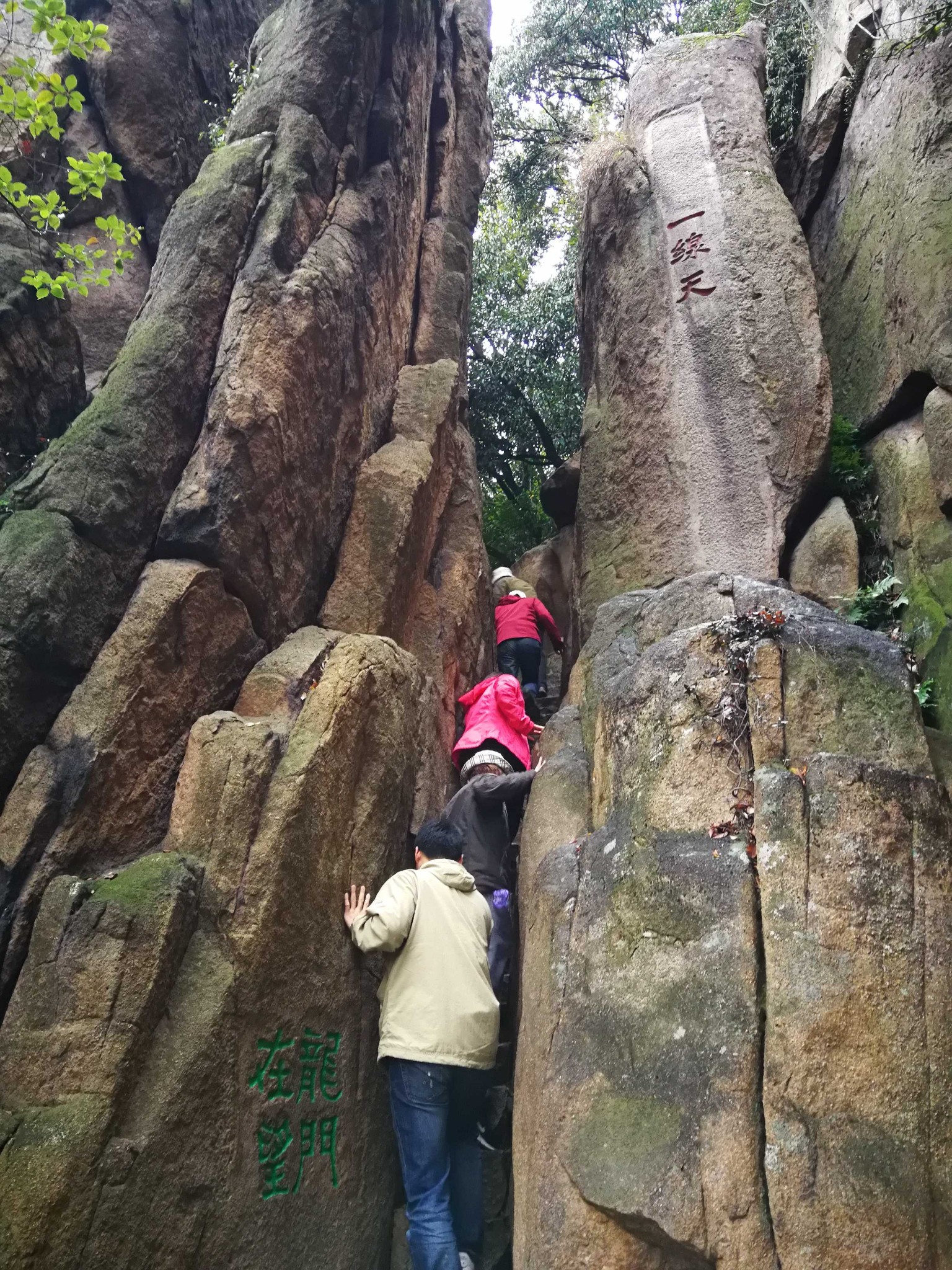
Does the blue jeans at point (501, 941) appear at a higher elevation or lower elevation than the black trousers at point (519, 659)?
lower

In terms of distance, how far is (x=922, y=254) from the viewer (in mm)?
8328

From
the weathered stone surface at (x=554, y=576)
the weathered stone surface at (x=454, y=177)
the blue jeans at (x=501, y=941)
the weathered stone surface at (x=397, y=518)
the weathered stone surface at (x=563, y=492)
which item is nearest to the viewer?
the blue jeans at (x=501, y=941)

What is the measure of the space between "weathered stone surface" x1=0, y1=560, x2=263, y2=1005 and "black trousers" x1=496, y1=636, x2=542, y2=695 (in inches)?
143

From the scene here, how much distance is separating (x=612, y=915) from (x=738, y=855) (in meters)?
0.74

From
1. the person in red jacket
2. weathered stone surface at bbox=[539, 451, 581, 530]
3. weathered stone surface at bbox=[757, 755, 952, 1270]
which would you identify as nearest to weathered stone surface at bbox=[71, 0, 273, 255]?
weathered stone surface at bbox=[539, 451, 581, 530]

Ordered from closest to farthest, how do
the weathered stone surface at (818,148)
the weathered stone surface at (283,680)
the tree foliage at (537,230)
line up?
the weathered stone surface at (283,680), the weathered stone surface at (818,148), the tree foliage at (537,230)

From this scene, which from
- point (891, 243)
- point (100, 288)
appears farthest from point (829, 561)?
point (100, 288)

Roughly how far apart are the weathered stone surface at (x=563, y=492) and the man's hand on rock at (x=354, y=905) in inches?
259

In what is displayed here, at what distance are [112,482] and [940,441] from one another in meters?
6.34

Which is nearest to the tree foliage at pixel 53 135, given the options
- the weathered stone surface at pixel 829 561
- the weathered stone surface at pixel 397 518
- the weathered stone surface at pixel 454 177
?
the weathered stone surface at pixel 397 518

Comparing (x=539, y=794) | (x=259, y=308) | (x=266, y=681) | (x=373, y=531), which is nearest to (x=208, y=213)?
(x=259, y=308)

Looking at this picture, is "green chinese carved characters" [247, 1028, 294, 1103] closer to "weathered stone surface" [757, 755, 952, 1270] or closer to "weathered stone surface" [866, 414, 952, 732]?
"weathered stone surface" [757, 755, 952, 1270]

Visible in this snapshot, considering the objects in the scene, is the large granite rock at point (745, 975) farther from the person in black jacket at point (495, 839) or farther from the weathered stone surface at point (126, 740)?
the weathered stone surface at point (126, 740)

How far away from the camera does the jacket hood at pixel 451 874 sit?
211 inches
